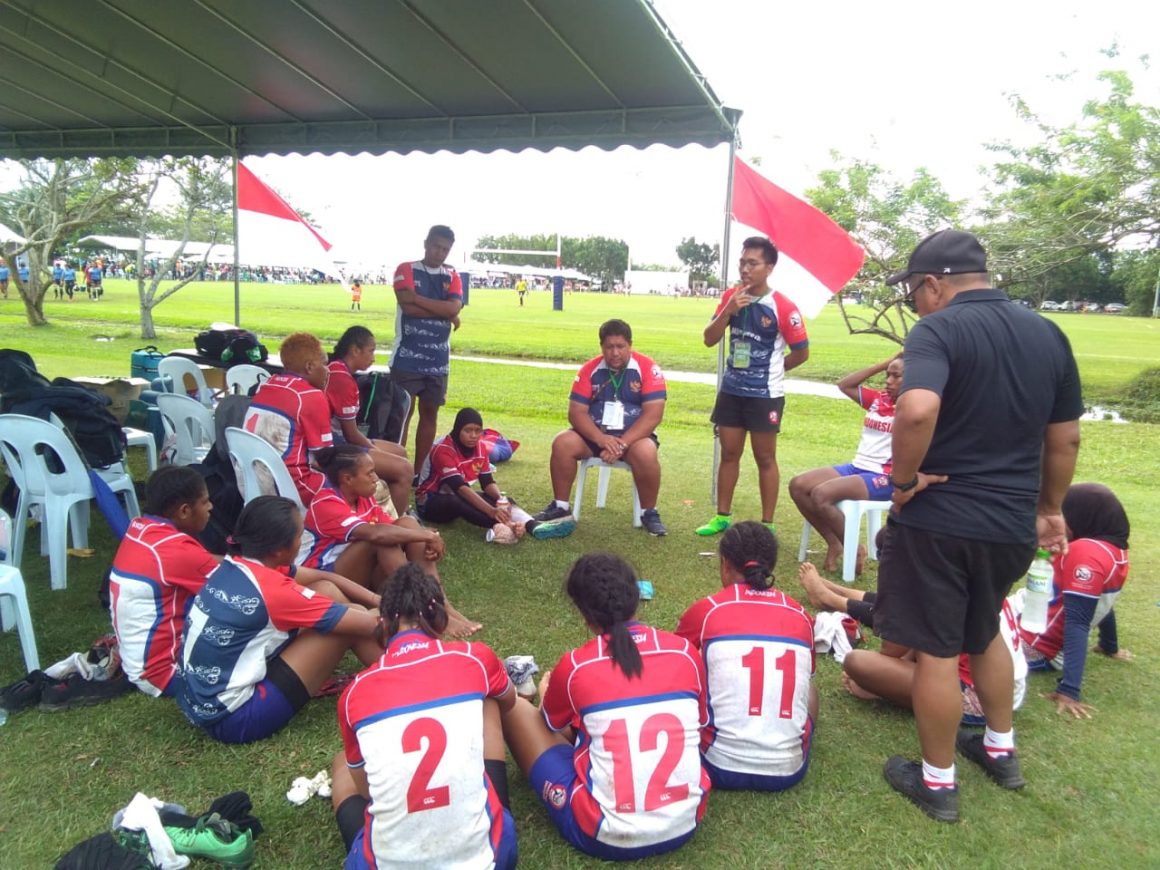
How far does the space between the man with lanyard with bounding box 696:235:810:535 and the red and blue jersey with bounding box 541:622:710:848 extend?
10.6 ft

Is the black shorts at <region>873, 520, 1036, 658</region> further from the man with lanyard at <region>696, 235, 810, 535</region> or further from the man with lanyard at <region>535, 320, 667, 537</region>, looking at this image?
the man with lanyard at <region>535, 320, 667, 537</region>

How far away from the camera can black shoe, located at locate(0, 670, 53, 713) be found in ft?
10.1

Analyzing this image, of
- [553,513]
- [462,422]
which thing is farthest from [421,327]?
[553,513]

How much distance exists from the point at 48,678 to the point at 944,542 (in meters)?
3.43

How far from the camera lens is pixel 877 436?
487 centimetres

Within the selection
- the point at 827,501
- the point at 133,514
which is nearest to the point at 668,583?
the point at 827,501

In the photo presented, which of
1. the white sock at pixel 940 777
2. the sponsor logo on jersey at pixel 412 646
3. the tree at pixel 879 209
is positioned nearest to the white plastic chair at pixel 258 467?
the sponsor logo on jersey at pixel 412 646

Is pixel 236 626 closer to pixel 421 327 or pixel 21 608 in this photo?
pixel 21 608

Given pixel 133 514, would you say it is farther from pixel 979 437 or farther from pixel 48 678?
pixel 979 437

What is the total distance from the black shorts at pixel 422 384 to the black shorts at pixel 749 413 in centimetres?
225

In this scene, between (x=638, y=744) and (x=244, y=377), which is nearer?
(x=638, y=744)

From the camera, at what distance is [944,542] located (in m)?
2.51

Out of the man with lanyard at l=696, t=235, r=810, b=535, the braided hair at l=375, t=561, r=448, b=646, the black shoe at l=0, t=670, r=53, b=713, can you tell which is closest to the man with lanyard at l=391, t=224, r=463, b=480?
the man with lanyard at l=696, t=235, r=810, b=535

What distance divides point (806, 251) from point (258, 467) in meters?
3.80
